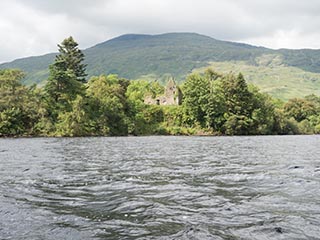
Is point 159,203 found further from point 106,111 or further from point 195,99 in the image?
point 195,99

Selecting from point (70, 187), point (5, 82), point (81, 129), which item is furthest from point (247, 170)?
point (5, 82)

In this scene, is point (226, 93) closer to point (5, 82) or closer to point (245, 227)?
point (5, 82)

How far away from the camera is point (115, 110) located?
9688cm

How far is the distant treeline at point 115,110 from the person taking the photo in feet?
275

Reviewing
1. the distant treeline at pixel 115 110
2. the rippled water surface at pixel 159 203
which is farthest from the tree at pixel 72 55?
→ the rippled water surface at pixel 159 203

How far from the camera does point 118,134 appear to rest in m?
95.8

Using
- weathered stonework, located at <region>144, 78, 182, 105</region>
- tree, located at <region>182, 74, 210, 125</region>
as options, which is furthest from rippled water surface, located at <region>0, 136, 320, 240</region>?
weathered stonework, located at <region>144, 78, 182, 105</region>

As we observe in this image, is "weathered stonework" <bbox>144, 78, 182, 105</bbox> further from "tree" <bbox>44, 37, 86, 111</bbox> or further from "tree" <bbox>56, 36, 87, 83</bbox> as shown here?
"tree" <bbox>44, 37, 86, 111</bbox>

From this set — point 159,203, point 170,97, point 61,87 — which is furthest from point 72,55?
point 159,203

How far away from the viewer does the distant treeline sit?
275 feet

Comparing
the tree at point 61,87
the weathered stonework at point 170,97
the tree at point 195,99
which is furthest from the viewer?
the weathered stonework at point 170,97

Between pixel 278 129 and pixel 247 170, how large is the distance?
305ft

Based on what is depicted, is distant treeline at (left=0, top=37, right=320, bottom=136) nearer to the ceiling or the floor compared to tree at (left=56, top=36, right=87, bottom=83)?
nearer to the floor

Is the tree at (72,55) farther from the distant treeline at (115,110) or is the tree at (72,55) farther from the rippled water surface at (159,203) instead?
the rippled water surface at (159,203)
